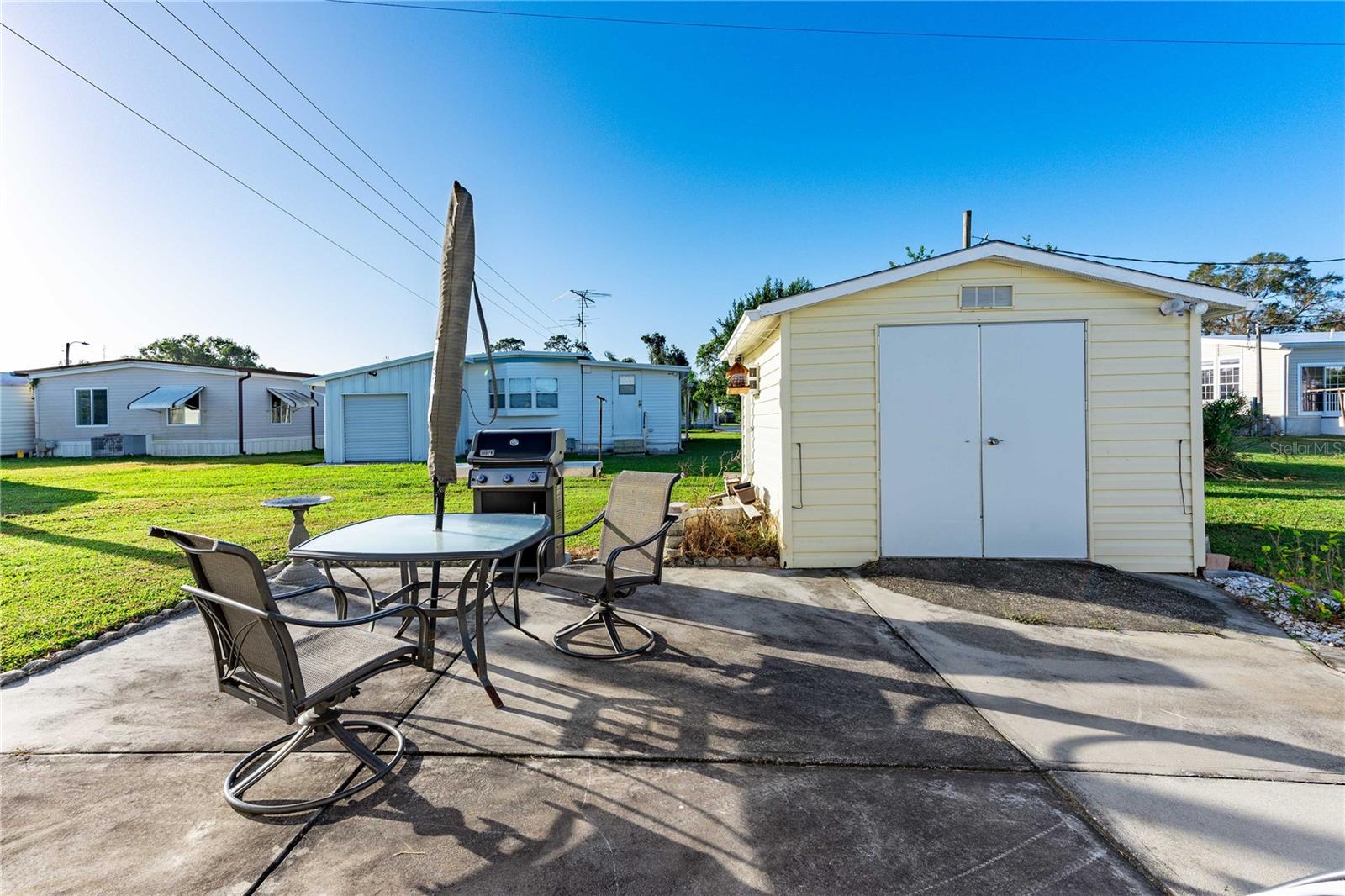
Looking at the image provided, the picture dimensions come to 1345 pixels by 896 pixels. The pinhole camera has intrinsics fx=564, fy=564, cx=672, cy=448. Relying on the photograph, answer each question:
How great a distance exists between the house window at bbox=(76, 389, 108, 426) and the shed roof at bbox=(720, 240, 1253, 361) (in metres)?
24.7

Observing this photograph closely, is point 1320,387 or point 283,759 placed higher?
point 1320,387

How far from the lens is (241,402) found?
20109mm

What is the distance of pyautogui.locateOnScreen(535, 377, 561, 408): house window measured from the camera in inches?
678

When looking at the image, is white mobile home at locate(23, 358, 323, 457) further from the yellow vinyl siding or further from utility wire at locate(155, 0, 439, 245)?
the yellow vinyl siding

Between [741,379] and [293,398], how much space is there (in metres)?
20.8

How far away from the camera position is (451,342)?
3.07 metres

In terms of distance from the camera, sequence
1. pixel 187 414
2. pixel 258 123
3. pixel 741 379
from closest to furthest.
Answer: pixel 741 379 < pixel 258 123 < pixel 187 414

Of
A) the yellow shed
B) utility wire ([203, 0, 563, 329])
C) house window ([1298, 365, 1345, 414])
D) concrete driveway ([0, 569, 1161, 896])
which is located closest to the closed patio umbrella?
concrete driveway ([0, 569, 1161, 896])

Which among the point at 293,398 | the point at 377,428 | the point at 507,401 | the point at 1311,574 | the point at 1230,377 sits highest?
the point at 1230,377

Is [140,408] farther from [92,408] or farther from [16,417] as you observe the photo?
[16,417]

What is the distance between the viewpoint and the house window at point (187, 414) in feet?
63.9

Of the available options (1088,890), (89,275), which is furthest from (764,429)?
(89,275)

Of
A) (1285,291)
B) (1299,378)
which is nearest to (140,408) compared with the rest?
(1299,378)

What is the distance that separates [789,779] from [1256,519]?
339 inches
